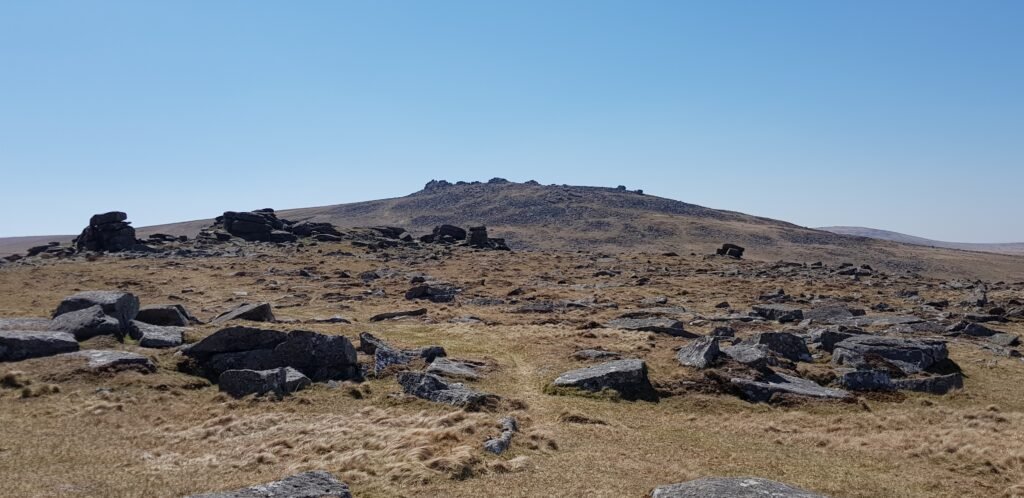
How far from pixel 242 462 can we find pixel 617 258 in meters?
78.3

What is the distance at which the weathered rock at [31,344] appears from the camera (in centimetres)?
2486

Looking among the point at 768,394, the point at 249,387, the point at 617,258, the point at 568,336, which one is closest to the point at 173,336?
the point at 249,387

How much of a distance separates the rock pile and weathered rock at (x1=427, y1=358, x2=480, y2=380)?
68804 mm

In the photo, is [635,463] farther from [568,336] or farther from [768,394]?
[568,336]

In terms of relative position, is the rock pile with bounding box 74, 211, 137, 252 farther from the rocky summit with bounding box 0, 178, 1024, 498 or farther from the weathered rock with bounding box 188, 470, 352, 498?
the weathered rock with bounding box 188, 470, 352, 498

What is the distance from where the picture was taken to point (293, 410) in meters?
21.9

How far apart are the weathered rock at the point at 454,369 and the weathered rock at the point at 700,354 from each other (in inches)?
332

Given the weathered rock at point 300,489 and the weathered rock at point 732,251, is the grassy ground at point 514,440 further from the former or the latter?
the weathered rock at point 732,251

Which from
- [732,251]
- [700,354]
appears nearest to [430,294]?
[700,354]

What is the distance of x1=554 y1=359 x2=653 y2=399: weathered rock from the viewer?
24595 mm

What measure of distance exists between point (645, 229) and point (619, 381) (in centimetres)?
12404

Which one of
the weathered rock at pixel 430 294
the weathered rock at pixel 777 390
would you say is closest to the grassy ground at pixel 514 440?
the weathered rock at pixel 777 390

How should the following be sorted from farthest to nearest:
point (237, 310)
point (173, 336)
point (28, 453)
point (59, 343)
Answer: point (237, 310), point (173, 336), point (59, 343), point (28, 453)

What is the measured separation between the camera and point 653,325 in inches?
1455
